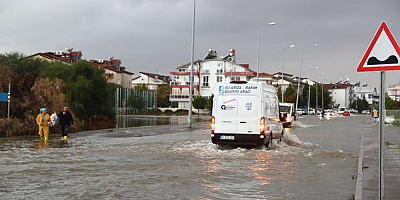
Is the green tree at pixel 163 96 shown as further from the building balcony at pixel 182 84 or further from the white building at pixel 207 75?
the building balcony at pixel 182 84

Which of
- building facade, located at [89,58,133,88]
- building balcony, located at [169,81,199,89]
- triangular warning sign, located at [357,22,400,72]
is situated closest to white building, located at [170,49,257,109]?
building balcony, located at [169,81,199,89]

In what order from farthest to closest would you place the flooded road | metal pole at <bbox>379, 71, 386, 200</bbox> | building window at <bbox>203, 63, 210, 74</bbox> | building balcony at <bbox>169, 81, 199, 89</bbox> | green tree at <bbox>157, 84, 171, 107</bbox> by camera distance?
green tree at <bbox>157, 84, 171, 107</bbox> → building balcony at <bbox>169, 81, 199, 89</bbox> → building window at <bbox>203, 63, 210, 74</bbox> → the flooded road → metal pole at <bbox>379, 71, 386, 200</bbox>

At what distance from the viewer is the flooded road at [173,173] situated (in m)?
9.15

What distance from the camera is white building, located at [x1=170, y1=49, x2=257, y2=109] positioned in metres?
100

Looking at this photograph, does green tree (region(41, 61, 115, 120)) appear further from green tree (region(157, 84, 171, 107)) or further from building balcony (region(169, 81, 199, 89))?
green tree (region(157, 84, 171, 107))

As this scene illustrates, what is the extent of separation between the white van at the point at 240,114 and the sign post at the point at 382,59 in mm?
9973

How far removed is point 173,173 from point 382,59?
20.3 feet

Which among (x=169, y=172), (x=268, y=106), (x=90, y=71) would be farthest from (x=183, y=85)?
(x=169, y=172)

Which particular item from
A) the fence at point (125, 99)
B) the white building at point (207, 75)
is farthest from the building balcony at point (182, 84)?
the fence at point (125, 99)

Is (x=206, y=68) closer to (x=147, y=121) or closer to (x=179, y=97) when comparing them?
(x=179, y=97)

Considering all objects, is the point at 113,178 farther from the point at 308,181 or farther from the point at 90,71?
the point at 90,71

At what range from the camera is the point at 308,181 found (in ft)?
35.1

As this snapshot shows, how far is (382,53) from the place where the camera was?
7039mm

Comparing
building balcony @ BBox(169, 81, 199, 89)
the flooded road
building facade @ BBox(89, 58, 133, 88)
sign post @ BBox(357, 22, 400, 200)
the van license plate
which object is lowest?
the flooded road
